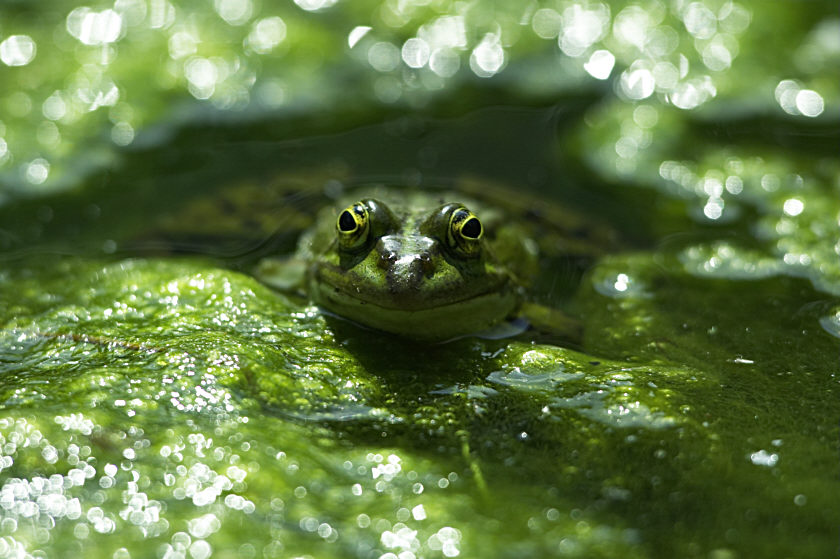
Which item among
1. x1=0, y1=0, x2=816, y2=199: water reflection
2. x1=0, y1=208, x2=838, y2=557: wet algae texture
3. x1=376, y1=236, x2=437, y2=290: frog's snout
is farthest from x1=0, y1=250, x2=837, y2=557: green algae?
x1=0, y1=0, x2=816, y2=199: water reflection

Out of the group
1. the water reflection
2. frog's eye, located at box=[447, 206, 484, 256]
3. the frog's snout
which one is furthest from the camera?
the water reflection

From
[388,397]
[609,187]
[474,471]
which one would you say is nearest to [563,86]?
[609,187]

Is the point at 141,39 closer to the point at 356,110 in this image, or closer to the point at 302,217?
the point at 356,110

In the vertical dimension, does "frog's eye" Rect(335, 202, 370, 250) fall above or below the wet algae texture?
above

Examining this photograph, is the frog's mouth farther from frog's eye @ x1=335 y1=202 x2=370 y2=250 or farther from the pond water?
frog's eye @ x1=335 y1=202 x2=370 y2=250

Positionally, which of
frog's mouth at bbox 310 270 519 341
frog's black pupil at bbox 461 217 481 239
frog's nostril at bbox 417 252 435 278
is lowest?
frog's mouth at bbox 310 270 519 341

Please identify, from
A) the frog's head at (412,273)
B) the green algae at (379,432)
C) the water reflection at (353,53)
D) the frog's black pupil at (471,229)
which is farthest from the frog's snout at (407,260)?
the water reflection at (353,53)
